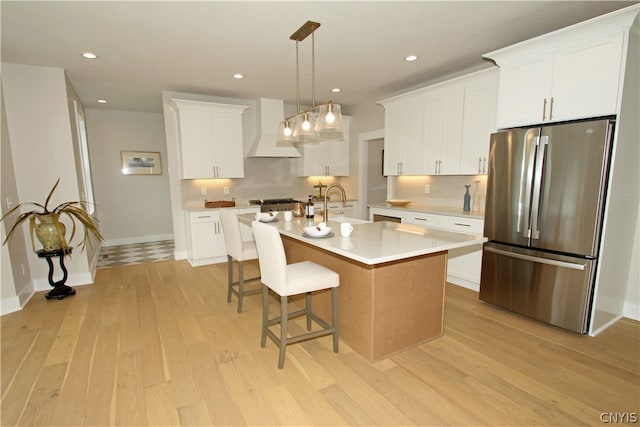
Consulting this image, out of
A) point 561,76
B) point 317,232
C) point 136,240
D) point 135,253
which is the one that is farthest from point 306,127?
point 136,240

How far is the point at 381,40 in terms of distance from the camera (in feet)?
10.2

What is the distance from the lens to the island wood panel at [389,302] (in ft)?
7.56

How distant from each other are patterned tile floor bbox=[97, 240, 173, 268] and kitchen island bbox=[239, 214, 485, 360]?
3837 millimetres

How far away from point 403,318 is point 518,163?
1.79 m

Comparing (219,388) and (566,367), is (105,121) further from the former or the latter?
(566,367)

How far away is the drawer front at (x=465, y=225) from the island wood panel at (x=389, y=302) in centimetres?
121

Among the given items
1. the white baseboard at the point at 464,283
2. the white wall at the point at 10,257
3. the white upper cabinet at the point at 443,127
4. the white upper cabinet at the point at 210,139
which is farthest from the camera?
the white upper cabinet at the point at 210,139

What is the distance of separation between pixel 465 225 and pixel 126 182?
6.32 metres

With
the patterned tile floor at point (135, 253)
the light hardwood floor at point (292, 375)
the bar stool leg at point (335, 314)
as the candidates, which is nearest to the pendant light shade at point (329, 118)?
the bar stool leg at point (335, 314)

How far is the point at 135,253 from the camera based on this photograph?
19.2 ft

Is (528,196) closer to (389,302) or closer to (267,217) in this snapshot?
(389,302)

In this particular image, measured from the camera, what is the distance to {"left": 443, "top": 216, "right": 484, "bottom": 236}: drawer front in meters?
3.51

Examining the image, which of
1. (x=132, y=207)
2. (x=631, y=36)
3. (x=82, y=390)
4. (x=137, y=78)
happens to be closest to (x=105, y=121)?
(x=132, y=207)

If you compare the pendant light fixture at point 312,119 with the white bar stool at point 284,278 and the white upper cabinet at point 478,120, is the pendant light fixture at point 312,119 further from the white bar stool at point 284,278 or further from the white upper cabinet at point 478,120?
the white upper cabinet at point 478,120
